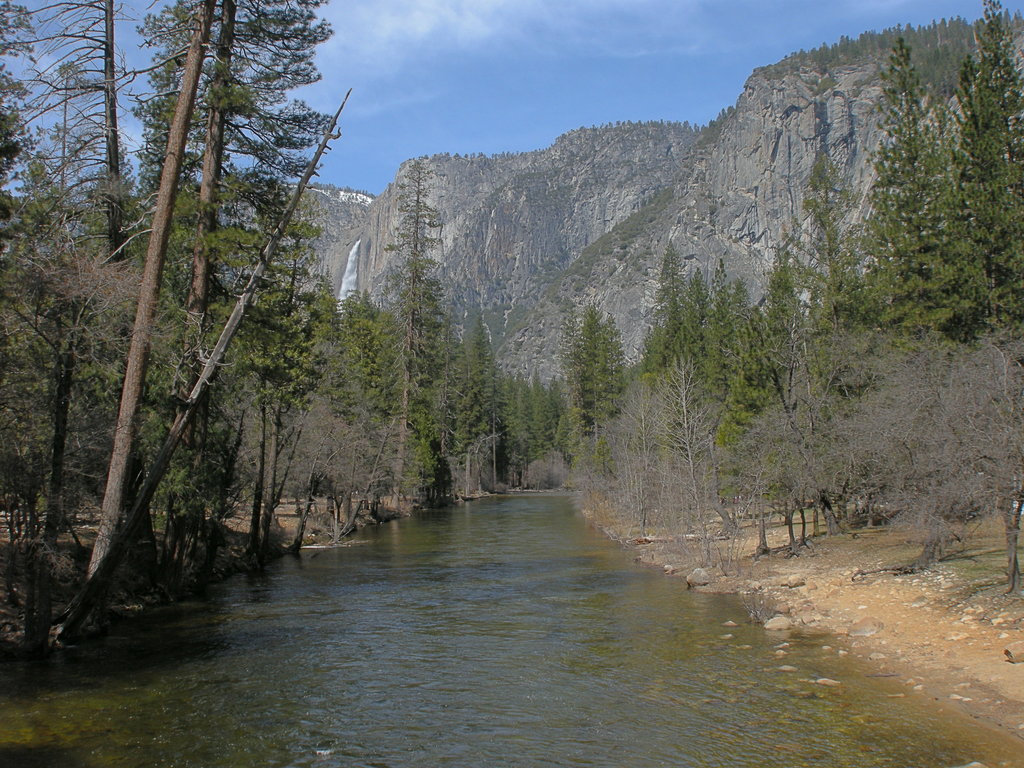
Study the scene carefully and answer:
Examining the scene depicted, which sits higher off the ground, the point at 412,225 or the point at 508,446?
the point at 412,225

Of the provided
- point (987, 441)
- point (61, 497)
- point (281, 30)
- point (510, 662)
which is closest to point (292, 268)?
point (281, 30)

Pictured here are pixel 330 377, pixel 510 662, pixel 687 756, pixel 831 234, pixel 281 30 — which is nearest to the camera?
pixel 687 756

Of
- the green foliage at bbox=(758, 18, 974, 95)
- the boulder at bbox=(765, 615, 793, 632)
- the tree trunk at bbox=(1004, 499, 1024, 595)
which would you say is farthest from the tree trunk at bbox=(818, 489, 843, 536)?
the green foliage at bbox=(758, 18, 974, 95)

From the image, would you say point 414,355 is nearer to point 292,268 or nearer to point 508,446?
point 292,268

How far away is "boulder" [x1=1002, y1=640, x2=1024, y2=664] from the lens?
34.7 ft

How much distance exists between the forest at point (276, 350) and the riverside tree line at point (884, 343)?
111mm

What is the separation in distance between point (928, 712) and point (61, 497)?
12654 mm

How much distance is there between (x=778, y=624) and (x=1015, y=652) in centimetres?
461

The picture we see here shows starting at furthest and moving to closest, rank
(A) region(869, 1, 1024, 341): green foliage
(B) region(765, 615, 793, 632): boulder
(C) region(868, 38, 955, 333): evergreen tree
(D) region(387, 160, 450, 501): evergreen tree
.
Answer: (D) region(387, 160, 450, 501): evergreen tree → (C) region(868, 38, 955, 333): evergreen tree → (A) region(869, 1, 1024, 341): green foliage → (B) region(765, 615, 793, 632): boulder

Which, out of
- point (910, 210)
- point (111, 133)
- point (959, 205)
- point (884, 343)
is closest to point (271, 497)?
point (111, 133)

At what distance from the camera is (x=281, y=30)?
692 inches

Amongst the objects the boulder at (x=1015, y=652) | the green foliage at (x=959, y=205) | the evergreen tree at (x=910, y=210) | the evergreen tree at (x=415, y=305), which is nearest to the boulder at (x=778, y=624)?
the boulder at (x=1015, y=652)

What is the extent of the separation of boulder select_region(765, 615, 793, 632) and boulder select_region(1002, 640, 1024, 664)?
424 centimetres

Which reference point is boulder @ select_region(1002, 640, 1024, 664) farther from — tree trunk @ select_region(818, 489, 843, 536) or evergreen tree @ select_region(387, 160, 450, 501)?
evergreen tree @ select_region(387, 160, 450, 501)
